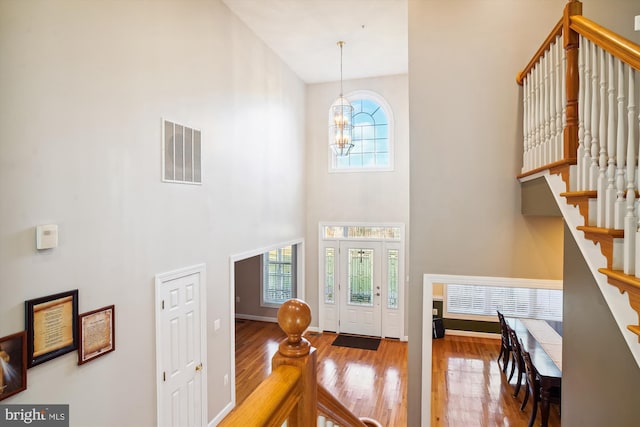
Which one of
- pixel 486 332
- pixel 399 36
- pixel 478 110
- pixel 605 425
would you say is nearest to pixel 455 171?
pixel 478 110

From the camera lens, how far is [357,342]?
22.2 feet

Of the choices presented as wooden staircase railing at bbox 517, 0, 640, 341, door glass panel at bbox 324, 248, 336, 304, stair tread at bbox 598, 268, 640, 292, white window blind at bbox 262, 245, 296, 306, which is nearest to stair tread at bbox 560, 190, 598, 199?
wooden staircase railing at bbox 517, 0, 640, 341

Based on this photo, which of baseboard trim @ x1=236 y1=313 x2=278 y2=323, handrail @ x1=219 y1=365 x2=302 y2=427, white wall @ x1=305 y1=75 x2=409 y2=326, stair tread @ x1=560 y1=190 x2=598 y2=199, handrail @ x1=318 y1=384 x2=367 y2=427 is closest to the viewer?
handrail @ x1=219 y1=365 x2=302 y2=427

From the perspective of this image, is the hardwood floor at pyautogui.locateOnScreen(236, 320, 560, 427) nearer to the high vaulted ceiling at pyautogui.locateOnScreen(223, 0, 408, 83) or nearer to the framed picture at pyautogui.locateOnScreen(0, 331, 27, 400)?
the framed picture at pyautogui.locateOnScreen(0, 331, 27, 400)

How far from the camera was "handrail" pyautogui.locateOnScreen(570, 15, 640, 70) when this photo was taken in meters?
1.35

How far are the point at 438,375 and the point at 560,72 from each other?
5.28 meters

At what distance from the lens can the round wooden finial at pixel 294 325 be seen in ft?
3.12

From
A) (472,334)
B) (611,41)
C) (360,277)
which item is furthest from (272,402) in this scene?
(472,334)

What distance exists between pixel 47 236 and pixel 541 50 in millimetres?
3691

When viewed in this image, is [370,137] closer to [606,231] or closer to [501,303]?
[501,303]

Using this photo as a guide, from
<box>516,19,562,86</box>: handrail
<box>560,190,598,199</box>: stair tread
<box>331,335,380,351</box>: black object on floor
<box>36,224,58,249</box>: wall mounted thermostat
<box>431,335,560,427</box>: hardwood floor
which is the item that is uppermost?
<box>516,19,562,86</box>: handrail

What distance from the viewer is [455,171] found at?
11.1 ft

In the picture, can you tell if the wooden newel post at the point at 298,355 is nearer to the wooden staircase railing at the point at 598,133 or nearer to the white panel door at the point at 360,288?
the wooden staircase railing at the point at 598,133

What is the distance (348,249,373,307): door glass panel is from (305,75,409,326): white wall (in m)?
0.74
